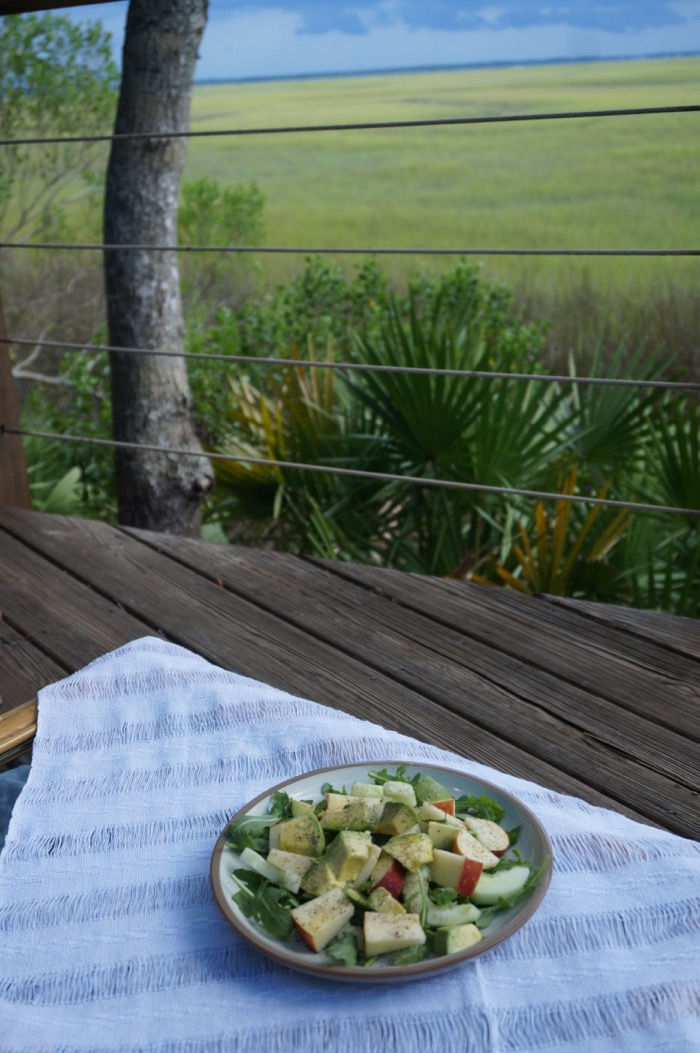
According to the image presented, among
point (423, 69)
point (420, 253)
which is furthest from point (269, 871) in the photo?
point (423, 69)

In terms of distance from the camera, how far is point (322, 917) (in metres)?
0.62

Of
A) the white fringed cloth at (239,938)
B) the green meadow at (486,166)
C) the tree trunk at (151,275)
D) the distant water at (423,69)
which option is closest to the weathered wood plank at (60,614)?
the white fringed cloth at (239,938)

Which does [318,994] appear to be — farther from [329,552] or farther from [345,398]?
[345,398]

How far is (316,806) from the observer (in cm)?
74

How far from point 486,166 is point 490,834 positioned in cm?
984

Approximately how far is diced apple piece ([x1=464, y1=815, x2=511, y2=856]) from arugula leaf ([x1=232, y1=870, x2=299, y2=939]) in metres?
0.13

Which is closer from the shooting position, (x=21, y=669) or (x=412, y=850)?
(x=412, y=850)

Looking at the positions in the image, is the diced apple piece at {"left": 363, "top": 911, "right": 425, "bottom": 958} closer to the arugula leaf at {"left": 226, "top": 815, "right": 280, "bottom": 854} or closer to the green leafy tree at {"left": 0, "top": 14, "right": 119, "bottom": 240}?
the arugula leaf at {"left": 226, "top": 815, "right": 280, "bottom": 854}

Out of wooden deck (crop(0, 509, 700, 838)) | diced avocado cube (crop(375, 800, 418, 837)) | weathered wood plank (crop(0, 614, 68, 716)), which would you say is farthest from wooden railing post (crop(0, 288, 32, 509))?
diced avocado cube (crop(375, 800, 418, 837))

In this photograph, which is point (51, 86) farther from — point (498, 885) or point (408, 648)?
point (498, 885)

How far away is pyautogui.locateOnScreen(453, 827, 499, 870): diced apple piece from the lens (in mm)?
667

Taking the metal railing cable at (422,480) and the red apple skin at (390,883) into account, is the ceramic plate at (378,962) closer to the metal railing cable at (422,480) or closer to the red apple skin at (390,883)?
the red apple skin at (390,883)

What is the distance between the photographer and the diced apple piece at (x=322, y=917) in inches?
24.4

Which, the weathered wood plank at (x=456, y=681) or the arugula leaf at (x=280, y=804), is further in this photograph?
the weathered wood plank at (x=456, y=681)
